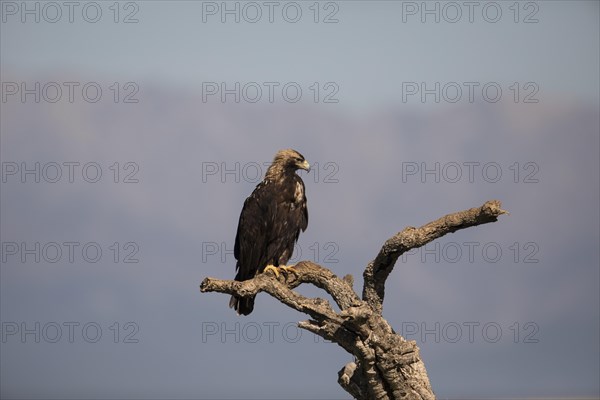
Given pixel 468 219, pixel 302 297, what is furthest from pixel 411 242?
pixel 302 297

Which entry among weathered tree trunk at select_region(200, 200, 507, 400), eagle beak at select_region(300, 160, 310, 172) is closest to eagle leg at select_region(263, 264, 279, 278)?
weathered tree trunk at select_region(200, 200, 507, 400)

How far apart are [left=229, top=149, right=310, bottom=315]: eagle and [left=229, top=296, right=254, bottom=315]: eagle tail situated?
436 millimetres

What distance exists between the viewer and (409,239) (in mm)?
8508

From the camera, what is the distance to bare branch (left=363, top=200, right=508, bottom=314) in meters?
8.06

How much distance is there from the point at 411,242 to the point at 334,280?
3.32ft

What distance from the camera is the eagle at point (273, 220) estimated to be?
33.2 ft

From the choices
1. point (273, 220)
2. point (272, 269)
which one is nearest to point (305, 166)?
point (273, 220)

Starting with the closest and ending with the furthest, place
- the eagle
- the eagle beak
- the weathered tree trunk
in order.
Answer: the weathered tree trunk, the eagle, the eagle beak

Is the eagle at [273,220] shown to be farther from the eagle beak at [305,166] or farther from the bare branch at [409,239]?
the bare branch at [409,239]

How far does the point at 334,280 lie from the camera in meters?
9.00

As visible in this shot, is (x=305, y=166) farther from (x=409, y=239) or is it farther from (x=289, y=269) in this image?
(x=409, y=239)

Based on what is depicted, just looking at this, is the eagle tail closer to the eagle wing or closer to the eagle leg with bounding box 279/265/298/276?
the eagle wing

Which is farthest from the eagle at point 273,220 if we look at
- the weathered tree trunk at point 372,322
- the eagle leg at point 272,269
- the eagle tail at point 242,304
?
the weathered tree trunk at point 372,322

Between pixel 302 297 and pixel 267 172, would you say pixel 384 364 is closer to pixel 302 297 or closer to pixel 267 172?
pixel 302 297
